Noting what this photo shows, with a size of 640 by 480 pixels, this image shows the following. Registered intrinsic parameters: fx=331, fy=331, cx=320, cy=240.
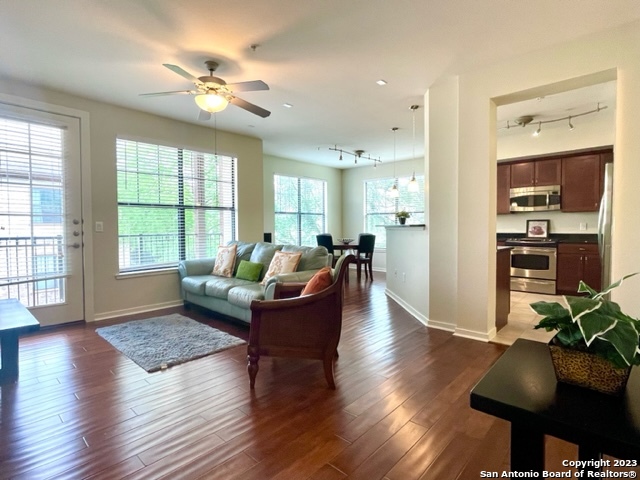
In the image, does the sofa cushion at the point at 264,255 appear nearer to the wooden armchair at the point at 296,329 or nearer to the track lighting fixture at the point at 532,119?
the wooden armchair at the point at 296,329

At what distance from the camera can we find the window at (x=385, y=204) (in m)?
7.92

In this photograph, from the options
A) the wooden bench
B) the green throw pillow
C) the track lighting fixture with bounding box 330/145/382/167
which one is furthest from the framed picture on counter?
the wooden bench

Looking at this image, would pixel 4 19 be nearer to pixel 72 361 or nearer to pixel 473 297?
pixel 72 361

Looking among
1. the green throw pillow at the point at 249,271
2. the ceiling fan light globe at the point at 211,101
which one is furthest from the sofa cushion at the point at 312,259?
the ceiling fan light globe at the point at 211,101

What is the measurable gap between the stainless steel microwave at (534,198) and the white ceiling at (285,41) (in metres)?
1.68

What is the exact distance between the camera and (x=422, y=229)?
4.00 metres

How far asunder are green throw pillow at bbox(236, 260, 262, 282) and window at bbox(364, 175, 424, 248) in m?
4.33

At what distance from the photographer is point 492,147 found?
3.30m

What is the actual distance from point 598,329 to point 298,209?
24.4 ft

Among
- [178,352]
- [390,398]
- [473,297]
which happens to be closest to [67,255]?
[178,352]

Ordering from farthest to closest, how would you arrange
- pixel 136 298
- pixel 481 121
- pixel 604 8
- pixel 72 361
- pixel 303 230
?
pixel 303 230
pixel 136 298
pixel 481 121
pixel 72 361
pixel 604 8

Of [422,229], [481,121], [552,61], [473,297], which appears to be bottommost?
[473,297]

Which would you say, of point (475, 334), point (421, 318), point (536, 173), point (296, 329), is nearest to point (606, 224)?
point (536, 173)

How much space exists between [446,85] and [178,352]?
12.6ft
